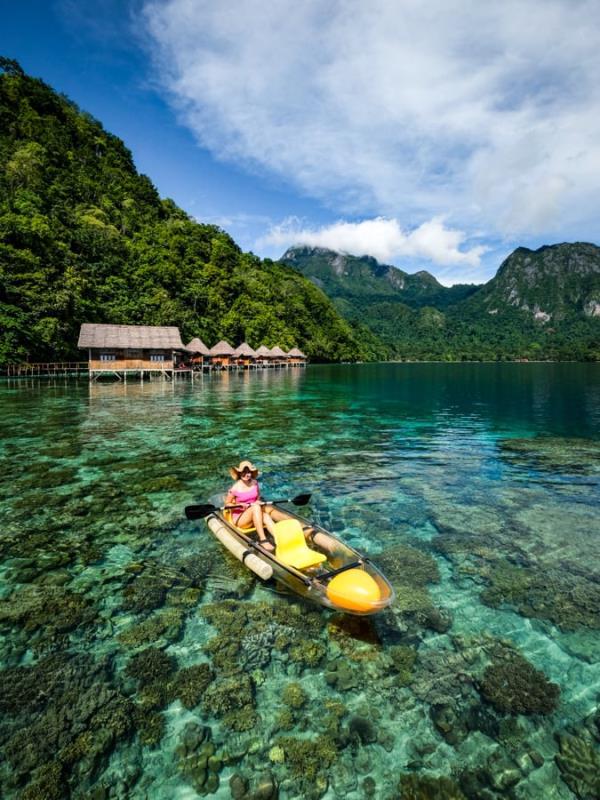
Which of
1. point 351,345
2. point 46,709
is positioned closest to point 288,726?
→ point 46,709

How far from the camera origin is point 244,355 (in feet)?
240

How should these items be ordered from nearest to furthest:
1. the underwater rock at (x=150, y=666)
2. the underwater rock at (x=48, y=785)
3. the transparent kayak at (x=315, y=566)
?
the underwater rock at (x=48, y=785)
the underwater rock at (x=150, y=666)
the transparent kayak at (x=315, y=566)

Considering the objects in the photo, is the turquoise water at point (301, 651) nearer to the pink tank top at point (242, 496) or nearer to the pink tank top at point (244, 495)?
the pink tank top at point (242, 496)

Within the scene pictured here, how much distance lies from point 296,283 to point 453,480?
127 meters

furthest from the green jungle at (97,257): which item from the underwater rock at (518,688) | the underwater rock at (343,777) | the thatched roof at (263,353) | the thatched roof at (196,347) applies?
the underwater rock at (518,688)

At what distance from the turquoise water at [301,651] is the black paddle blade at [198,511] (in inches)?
19.4

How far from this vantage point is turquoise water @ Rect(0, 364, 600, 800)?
12.8 feet

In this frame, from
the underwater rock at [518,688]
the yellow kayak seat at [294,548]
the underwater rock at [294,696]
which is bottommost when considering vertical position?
the underwater rock at [294,696]

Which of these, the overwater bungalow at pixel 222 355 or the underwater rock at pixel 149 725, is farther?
the overwater bungalow at pixel 222 355

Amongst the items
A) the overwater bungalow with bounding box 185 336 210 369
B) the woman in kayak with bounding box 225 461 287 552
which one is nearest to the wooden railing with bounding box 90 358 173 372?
the overwater bungalow with bounding box 185 336 210 369

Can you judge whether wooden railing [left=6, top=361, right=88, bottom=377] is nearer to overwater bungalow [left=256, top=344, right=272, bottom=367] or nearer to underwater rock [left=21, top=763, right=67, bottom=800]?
overwater bungalow [left=256, top=344, right=272, bottom=367]

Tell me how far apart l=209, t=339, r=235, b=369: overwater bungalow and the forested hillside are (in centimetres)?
579

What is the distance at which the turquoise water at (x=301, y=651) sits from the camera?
389cm

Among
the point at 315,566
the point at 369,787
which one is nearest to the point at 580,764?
the point at 369,787
